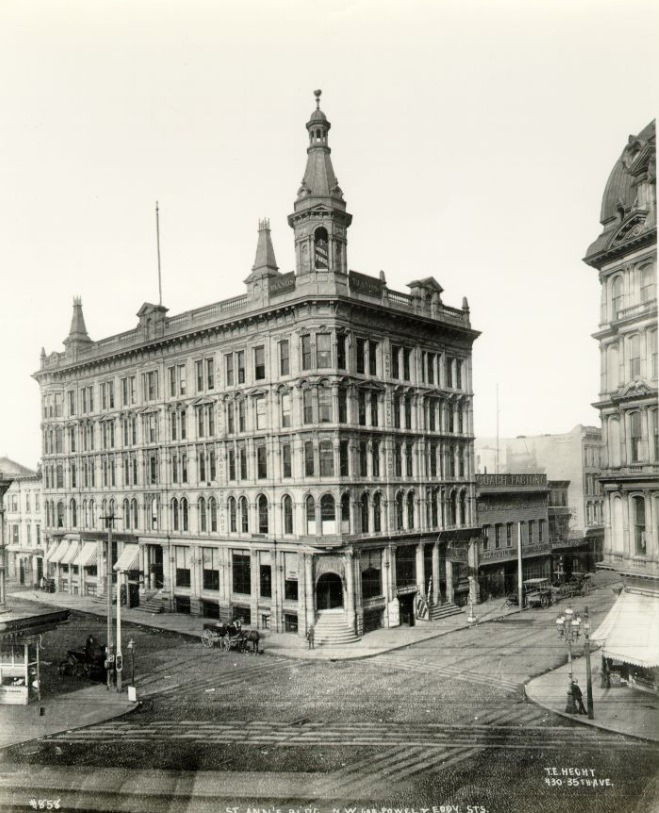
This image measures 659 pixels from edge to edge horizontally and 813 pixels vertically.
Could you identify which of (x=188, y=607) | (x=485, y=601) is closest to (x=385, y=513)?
(x=485, y=601)

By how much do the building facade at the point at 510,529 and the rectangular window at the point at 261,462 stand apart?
1517cm

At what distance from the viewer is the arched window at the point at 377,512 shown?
3866cm

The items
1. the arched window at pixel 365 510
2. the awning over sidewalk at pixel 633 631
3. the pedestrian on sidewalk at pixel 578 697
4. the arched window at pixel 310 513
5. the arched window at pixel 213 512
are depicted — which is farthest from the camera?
the arched window at pixel 213 512

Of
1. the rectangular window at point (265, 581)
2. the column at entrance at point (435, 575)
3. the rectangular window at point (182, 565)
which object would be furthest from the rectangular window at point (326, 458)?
the rectangular window at point (182, 565)

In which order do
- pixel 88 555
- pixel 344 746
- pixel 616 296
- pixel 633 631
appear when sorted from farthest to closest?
pixel 88 555 < pixel 616 296 < pixel 633 631 < pixel 344 746

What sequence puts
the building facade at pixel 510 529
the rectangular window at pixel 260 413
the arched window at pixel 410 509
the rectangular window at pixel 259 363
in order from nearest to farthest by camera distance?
the rectangular window at pixel 260 413 → the rectangular window at pixel 259 363 → the arched window at pixel 410 509 → the building facade at pixel 510 529

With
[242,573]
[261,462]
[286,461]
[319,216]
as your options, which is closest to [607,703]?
[286,461]

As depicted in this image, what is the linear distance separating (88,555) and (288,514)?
2066 cm

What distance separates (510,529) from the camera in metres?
49.4

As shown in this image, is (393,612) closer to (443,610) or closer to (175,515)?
(443,610)

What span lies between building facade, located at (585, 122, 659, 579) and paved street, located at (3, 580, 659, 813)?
6.55m

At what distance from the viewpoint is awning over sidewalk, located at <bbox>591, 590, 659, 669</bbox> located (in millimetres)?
22016

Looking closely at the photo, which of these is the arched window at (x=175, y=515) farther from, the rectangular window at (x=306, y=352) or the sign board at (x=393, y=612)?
the sign board at (x=393, y=612)

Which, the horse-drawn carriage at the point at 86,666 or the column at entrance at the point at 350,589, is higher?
the column at entrance at the point at 350,589
